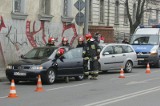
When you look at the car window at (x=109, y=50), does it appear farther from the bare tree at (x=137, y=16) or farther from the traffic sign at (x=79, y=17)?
the bare tree at (x=137, y=16)

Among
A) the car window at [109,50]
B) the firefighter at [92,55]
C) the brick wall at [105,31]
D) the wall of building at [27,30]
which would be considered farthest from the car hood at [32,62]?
the brick wall at [105,31]

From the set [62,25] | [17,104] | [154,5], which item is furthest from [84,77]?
[154,5]

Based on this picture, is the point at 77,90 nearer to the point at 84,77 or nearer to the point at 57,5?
the point at 84,77

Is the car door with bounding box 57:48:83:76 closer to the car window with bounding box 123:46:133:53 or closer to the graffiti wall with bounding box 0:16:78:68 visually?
the car window with bounding box 123:46:133:53

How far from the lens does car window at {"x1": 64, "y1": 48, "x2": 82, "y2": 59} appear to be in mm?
16906

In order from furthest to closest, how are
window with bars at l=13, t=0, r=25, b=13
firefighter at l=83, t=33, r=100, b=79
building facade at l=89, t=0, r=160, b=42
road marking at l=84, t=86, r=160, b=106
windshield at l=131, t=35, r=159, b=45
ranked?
building facade at l=89, t=0, r=160, b=42, windshield at l=131, t=35, r=159, b=45, window with bars at l=13, t=0, r=25, b=13, firefighter at l=83, t=33, r=100, b=79, road marking at l=84, t=86, r=160, b=106

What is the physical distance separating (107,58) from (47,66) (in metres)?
5.65

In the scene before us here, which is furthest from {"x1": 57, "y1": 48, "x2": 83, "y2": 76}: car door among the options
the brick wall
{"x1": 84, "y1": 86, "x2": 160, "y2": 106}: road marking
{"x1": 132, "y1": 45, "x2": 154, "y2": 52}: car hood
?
the brick wall

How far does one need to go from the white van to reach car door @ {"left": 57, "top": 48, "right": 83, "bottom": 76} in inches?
336

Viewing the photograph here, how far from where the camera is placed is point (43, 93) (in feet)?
43.7

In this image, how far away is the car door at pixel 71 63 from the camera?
53.8 ft

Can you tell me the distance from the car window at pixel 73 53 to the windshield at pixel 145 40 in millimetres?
9531

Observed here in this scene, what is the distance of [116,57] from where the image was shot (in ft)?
70.0

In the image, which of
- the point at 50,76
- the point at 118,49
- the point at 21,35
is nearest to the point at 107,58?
the point at 118,49
